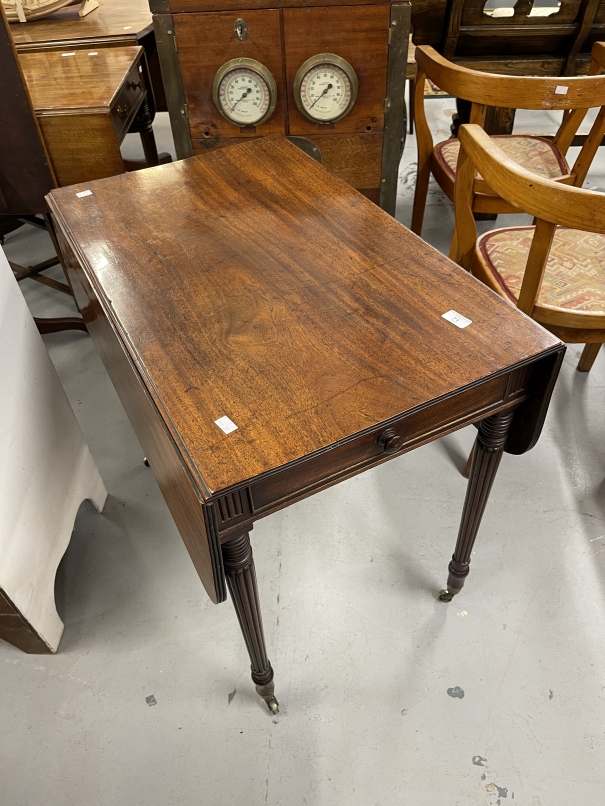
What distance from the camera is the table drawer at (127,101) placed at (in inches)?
71.7

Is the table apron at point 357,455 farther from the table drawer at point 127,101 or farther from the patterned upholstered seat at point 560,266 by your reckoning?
the table drawer at point 127,101

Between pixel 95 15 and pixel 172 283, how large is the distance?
1.89m

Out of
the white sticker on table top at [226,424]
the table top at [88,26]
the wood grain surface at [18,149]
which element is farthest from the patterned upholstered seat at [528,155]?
the white sticker on table top at [226,424]

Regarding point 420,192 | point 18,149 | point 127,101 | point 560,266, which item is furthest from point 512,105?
point 18,149

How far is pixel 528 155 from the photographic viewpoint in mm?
2131

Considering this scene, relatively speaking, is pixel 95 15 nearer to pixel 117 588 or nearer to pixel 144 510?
pixel 144 510

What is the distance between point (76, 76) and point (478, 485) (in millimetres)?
1708

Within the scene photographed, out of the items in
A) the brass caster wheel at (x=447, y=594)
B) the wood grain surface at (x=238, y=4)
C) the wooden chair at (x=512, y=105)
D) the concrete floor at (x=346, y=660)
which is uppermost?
the wood grain surface at (x=238, y=4)

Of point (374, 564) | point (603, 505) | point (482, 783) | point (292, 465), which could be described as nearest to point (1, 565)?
point (292, 465)

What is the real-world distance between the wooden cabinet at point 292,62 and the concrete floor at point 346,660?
0.95 m

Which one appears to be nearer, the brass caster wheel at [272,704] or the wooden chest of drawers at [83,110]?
the brass caster wheel at [272,704]

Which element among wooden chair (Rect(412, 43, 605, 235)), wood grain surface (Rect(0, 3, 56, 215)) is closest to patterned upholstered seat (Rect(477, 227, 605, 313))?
wooden chair (Rect(412, 43, 605, 235))

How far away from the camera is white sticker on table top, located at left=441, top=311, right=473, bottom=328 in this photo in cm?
102

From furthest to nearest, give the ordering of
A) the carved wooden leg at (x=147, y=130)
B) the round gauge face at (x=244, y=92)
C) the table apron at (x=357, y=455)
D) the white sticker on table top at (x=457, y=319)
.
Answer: the carved wooden leg at (x=147, y=130), the round gauge face at (x=244, y=92), the white sticker on table top at (x=457, y=319), the table apron at (x=357, y=455)
